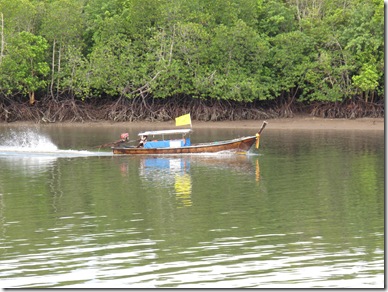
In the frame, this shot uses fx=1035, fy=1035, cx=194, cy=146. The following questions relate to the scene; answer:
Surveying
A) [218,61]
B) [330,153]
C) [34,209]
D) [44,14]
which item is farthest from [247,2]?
[34,209]

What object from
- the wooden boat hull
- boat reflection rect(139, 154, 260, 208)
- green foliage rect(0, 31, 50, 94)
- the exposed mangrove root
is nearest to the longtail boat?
the wooden boat hull

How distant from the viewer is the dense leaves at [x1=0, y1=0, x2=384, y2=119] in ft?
186

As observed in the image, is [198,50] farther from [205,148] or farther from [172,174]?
[172,174]

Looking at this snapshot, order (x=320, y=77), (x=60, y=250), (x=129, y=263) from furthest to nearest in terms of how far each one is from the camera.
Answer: (x=320, y=77), (x=60, y=250), (x=129, y=263)

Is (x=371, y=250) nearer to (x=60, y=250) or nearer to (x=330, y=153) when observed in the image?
(x=60, y=250)

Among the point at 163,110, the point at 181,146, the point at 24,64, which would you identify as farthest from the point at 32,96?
the point at 181,146

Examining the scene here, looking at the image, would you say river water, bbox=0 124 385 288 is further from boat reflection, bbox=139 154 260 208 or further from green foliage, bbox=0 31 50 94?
green foliage, bbox=0 31 50 94

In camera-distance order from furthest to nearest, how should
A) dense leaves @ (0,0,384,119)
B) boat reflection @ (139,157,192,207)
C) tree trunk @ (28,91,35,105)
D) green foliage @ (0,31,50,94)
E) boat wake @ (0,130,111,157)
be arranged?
tree trunk @ (28,91,35,105) < green foliage @ (0,31,50,94) < dense leaves @ (0,0,384,119) < boat wake @ (0,130,111,157) < boat reflection @ (139,157,192,207)

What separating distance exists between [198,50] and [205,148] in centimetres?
1766

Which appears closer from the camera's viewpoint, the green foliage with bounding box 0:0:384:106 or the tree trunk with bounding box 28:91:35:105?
the green foliage with bounding box 0:0:384:106

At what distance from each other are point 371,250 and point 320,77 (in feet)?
121

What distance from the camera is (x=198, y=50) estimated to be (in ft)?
189

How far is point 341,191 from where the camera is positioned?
29.9 meters

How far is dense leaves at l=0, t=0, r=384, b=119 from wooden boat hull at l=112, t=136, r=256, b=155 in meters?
15.4
